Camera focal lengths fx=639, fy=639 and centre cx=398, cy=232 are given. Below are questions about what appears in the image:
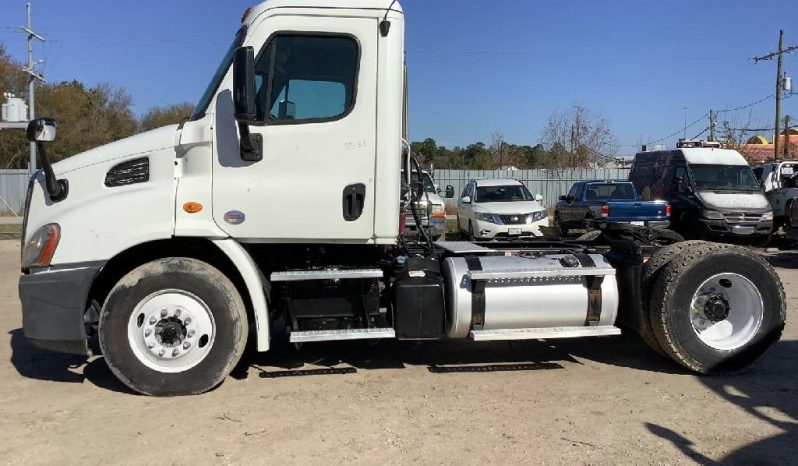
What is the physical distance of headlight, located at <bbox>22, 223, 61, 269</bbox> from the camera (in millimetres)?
4969

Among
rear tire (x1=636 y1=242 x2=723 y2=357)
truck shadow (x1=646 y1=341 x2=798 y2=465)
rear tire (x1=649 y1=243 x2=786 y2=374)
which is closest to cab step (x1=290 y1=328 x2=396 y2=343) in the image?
truck shadow (x1=646 y1=341 x2=798 y2=465)

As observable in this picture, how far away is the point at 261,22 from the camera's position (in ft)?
16.6

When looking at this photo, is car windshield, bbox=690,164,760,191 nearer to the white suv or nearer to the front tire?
the white suv

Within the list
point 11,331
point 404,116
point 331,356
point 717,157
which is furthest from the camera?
point 717,157

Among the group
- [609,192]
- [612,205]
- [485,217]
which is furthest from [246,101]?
[609,192]

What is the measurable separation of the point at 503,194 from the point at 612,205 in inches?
136

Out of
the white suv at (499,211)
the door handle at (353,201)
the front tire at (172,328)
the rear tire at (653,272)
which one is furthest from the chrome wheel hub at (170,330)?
the white suv at (499,211)

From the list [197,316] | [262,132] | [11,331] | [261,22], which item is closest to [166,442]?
[197,316]

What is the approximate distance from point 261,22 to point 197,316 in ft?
7.87

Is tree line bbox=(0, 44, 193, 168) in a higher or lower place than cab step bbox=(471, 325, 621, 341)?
higher

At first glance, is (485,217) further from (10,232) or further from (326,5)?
(10,232)

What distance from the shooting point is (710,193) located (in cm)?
1638

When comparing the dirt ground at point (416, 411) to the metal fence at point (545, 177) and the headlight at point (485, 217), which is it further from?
the metal fence at point (545, 177)

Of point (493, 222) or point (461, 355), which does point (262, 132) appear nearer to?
point (461, 355)
